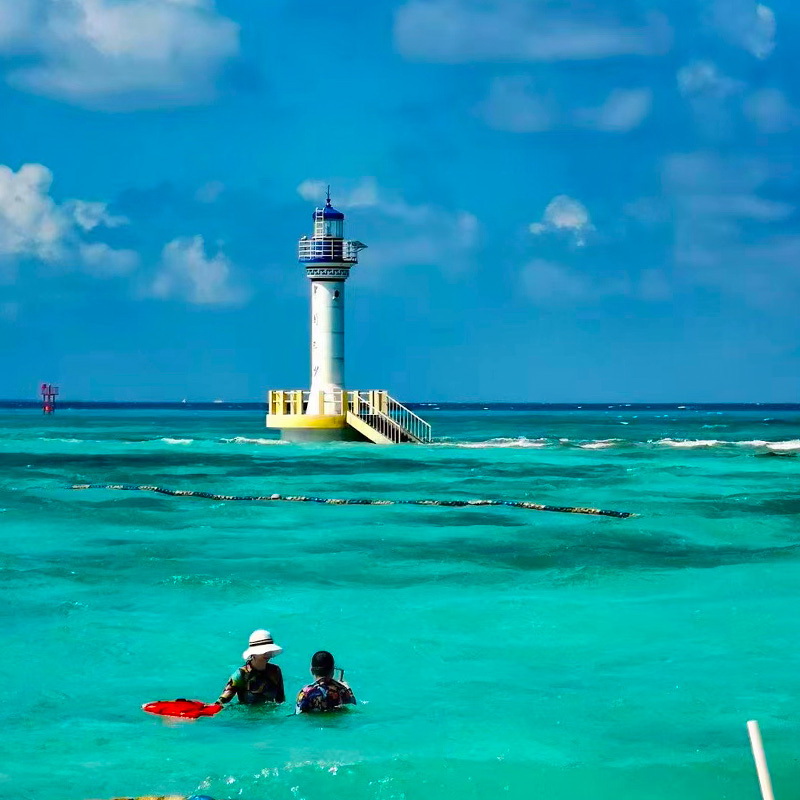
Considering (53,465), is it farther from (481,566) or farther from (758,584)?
(758,584)

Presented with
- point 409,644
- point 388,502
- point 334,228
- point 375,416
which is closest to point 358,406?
point 375,416

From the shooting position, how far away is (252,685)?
36.8 ft

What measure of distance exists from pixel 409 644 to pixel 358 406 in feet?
119

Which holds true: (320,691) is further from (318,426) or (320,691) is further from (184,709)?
(318,426)

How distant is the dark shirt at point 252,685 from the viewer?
36.6ft

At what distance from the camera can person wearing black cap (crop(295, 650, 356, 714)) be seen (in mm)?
11016

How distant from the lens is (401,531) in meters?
24.7

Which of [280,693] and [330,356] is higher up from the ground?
[330,356]

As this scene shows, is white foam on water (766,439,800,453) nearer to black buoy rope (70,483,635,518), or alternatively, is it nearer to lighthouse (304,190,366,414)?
lighthouse (304,190,366,414)

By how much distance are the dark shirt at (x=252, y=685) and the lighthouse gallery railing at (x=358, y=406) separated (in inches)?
1482

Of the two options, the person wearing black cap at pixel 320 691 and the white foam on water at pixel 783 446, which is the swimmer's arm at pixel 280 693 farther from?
the white foam on water at pixel 783 446

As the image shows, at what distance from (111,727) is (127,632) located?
3879mm

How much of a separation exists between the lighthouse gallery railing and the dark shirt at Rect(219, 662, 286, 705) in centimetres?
3763

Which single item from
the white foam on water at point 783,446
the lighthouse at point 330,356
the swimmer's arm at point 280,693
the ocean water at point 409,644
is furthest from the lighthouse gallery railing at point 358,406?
the swimmer's arm at point 280,693
